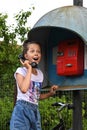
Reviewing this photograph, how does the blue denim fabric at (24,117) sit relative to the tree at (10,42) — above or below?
below

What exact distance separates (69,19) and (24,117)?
4.04 feet

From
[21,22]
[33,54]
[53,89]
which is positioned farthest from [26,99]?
[21,22]

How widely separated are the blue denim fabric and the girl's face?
0.50m

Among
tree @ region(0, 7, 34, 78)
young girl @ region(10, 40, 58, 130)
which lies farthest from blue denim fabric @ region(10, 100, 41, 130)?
tree @ region(0, 7, 34, 78)

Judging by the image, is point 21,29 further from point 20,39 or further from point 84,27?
point 84,27

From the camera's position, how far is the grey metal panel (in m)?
5.53

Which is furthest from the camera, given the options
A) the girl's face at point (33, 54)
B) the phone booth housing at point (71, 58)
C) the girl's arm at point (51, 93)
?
the phone booth housing at point (71, 58)

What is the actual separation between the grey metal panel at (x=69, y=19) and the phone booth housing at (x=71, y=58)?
36cm

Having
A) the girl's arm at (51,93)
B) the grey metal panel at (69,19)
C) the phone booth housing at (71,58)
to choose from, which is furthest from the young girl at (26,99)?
the phone booth housing at (71,58)

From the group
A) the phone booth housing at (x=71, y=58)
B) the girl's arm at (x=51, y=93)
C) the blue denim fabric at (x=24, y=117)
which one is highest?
the phone booth housing at (x=71, y=58)

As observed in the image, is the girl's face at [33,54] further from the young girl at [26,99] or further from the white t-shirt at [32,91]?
the white t-shirt at [32,91]

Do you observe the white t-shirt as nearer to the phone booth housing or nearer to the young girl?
the young girl

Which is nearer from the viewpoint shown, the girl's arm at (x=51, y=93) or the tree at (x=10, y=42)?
the girl's arm at (x=51, y=93)

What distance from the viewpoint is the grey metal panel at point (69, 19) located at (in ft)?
18.2
